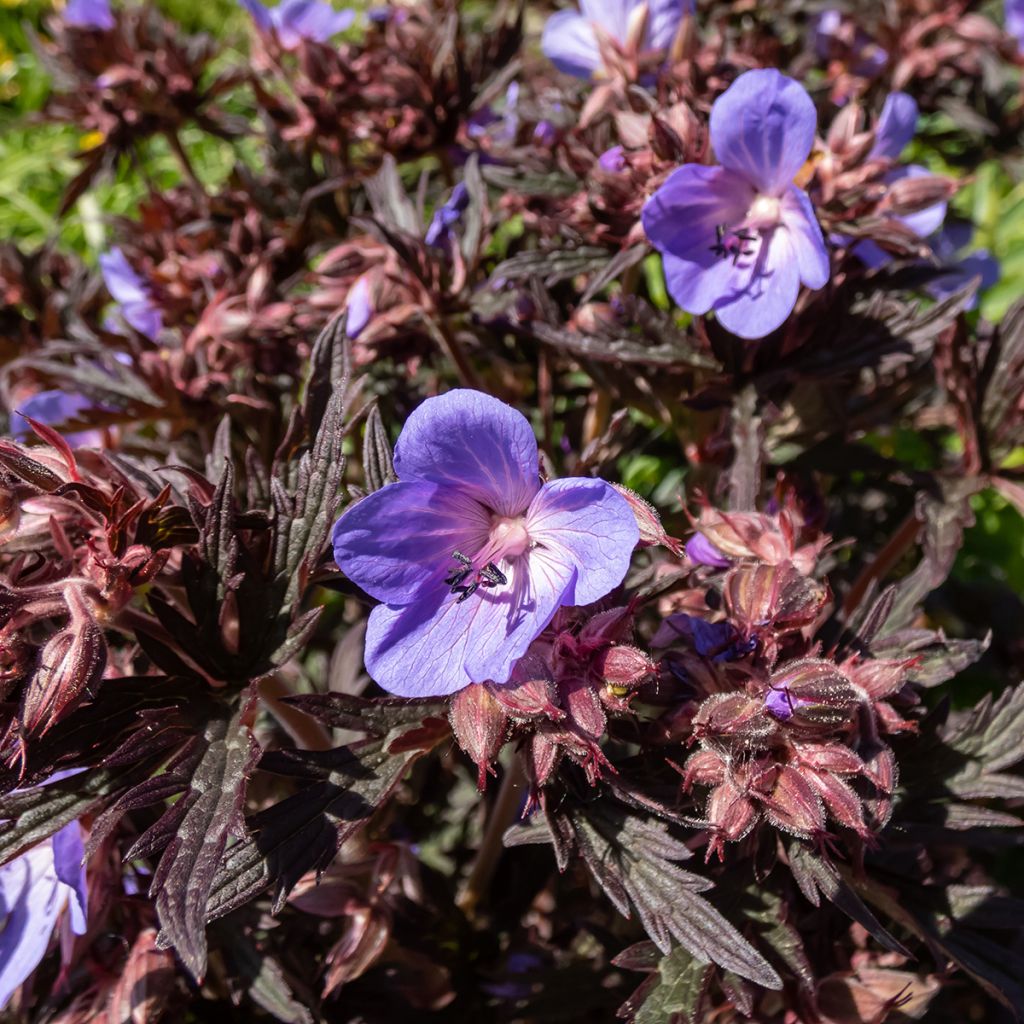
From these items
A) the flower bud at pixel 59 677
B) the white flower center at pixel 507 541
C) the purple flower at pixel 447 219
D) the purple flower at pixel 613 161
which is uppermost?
the purple flower at pixel 613 161

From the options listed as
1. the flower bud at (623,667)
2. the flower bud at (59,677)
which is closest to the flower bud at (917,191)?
the flower bud at (623,667)

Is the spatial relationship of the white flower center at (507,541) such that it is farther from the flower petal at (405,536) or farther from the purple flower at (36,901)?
the purple flower at (36,901)

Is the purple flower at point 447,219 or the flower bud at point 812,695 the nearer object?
the flower bud at point 812,695

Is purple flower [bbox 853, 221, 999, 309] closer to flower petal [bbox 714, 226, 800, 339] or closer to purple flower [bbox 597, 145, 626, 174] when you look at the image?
flower petal [bbox 714, 226, 800, 339]

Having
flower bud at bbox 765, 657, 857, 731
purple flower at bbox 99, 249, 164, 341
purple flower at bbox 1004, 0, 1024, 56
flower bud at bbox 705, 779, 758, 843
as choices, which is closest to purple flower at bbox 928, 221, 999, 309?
purple flower at bbox 1004, 0, 1024, 56

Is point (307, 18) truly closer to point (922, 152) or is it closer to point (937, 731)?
point (922, 152)

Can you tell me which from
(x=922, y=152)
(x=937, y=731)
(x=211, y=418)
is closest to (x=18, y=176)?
(x=211, y=418)

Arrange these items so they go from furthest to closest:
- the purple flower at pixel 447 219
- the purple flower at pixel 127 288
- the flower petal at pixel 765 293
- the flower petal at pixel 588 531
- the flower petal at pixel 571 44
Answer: the purple flower at pixel 127 288
the flower petal at pixel 571 44
the purple flower at pixel 447 219
the flower petal at pixel 765 293
the flower petal at pixel 588 531
